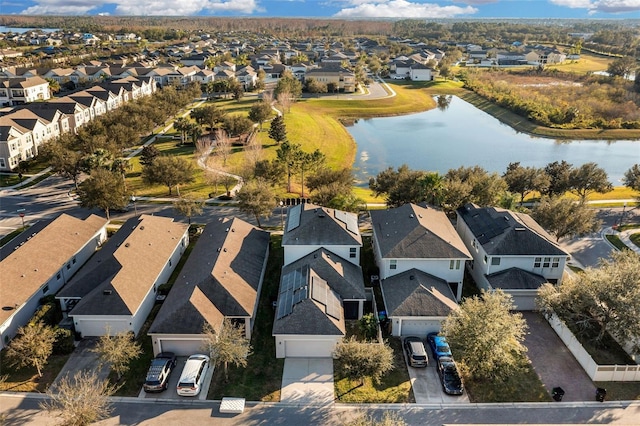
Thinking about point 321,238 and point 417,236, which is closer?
point 417,236

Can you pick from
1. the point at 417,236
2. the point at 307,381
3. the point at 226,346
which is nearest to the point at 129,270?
the point at 226,346

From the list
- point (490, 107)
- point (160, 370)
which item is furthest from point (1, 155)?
point (490, 107)

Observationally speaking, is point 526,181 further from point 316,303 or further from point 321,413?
point 321,413

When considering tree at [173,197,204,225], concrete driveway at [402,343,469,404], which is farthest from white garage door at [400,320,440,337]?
tree at [173,197,204,225]

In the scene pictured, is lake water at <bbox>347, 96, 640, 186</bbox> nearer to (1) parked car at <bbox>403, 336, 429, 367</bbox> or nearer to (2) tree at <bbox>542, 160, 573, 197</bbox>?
(2) tree at <bbox>542, 160, 573, 197</bbox>

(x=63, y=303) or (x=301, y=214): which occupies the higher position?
(x=301, y=214)

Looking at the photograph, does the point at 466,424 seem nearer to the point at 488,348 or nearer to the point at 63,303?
the point at 488,348
